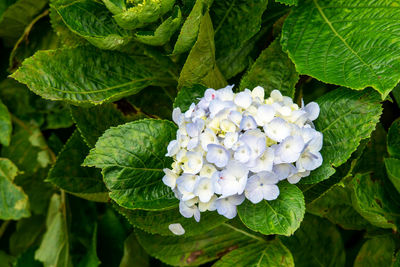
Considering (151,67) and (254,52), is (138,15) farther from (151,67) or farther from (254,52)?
(254,52)

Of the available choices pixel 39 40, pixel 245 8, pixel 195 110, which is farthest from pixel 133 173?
pixel 39 40

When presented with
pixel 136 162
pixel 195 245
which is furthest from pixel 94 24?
pixel 195 245

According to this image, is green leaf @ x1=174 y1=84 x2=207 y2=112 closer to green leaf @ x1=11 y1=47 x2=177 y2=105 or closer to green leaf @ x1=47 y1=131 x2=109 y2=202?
green leaf @ x1=11 y1=47 x2=177 y2=105

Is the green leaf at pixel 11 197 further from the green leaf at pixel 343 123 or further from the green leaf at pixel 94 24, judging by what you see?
the green leaf at pixel 343 123

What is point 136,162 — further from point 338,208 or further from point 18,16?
point 18,16

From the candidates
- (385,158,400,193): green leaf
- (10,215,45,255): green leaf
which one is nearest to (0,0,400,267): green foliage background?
(385,158,400,193): green leaf

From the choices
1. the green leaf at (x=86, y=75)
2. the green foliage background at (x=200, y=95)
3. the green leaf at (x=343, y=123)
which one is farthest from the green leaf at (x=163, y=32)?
the green leaf at (x=343, y=123)
